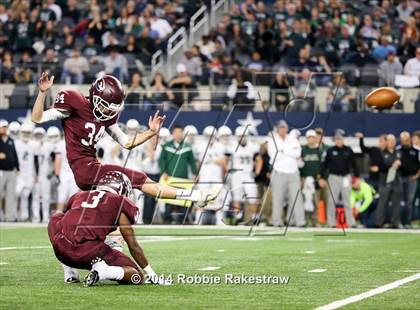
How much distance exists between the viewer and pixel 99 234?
870cm

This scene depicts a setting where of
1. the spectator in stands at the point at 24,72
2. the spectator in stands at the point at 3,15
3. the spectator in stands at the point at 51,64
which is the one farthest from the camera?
the spectator in stands at the point at 3,15

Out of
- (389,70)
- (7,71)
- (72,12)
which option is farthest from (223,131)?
(72,12)

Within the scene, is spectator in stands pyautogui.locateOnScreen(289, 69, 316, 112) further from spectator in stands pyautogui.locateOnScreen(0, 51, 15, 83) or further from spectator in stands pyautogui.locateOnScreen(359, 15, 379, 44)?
spectator in stands pyautogui.locateOnScreen(0, 51, 15, 83)

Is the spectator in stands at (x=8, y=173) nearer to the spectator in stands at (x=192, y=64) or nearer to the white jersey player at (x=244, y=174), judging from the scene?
the white jersey player at (x=244, y=174)

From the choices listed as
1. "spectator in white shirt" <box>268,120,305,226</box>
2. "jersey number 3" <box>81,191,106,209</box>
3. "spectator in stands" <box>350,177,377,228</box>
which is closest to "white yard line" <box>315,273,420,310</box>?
"jersey number 3" <box>81,191,106,209</box>

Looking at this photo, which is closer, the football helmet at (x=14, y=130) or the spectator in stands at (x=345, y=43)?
the football helmet at (x=14, y=130)

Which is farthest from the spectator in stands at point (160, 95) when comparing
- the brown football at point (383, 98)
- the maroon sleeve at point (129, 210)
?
the maroon sleeve at point (129, 210)

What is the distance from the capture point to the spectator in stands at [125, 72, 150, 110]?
2153cm

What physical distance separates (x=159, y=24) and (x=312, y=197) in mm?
7190

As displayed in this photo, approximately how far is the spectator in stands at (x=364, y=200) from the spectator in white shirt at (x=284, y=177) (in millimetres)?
1159

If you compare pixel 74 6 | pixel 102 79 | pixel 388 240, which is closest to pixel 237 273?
pixel 102 79

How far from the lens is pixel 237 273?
986 cm

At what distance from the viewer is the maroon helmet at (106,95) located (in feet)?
30.4

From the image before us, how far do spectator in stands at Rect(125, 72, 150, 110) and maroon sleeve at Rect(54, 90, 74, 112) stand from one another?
38.9ft
